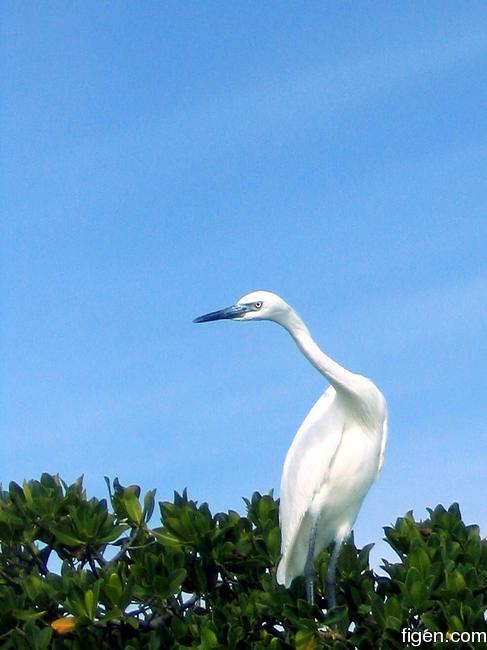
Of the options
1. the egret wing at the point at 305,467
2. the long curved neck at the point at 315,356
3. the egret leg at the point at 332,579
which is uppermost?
the long curved neck at the point at 315,356

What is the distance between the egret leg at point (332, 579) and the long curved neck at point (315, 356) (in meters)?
0.99

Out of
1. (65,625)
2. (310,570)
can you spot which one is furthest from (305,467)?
(65,625)

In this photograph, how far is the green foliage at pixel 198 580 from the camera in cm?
649

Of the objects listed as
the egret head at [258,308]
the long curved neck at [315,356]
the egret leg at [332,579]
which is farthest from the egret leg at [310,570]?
the egret head at [258,308]

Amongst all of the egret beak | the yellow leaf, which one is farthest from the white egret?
the yellow leaf

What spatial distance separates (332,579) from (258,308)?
1694 mm

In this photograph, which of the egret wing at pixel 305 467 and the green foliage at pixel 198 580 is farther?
the egret wing at pixel 305 467

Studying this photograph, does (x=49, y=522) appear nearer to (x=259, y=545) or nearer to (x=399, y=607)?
(x=259, y=545)

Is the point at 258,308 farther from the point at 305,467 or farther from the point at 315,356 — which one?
the point at 305,467

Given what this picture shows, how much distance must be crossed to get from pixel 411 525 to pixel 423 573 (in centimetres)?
94

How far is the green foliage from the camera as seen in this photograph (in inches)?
Result: 255

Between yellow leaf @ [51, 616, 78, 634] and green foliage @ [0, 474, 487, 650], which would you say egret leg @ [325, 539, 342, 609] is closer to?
green foliage @ [0, 474, 487, 650]

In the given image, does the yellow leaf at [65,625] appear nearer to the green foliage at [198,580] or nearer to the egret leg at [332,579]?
the green foliage at [198,580]

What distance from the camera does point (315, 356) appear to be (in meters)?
7.11
